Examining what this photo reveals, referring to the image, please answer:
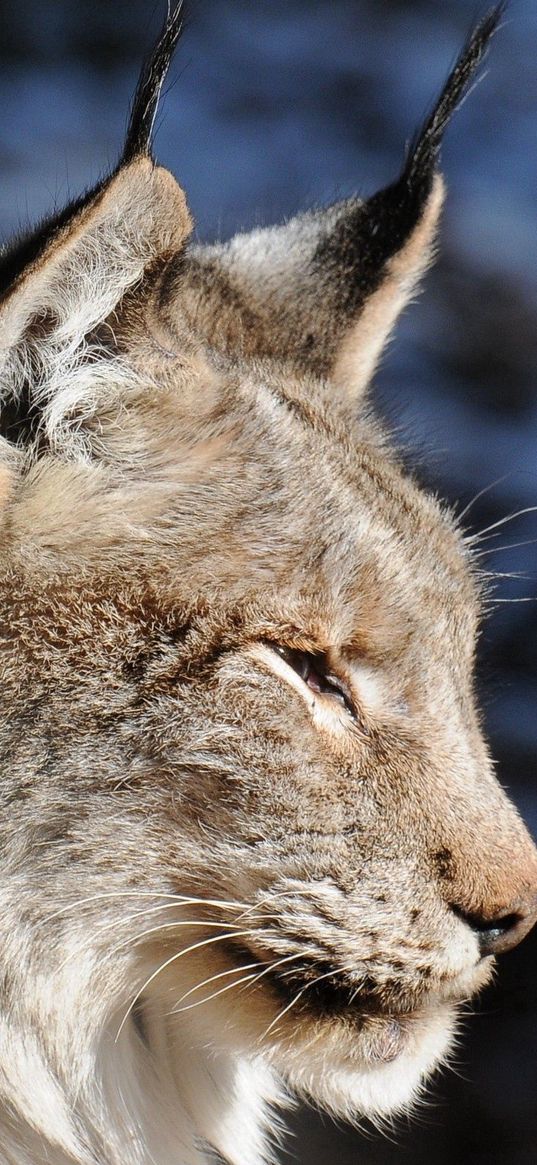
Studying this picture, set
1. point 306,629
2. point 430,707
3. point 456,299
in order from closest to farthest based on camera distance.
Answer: point 306,629 → point 430,707 → point 456,299

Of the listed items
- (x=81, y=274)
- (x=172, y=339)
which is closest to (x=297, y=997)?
(x=172, y=339)

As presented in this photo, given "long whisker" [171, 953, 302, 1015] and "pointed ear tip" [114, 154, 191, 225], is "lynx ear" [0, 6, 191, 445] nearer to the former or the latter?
"pointed ear tip" [114, 154, 191, 225]

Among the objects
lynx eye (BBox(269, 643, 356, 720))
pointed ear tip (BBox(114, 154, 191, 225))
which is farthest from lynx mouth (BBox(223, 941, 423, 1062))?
pointed ear tip (BBox(114, 154, 191, 225))

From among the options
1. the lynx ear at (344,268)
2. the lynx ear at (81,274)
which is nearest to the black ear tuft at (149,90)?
the lynx ear at (81,274)

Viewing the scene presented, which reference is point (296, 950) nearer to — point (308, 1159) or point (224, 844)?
point (224, 844)

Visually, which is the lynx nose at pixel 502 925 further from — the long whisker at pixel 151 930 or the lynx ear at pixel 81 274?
the lynx ear at pixel 81 274

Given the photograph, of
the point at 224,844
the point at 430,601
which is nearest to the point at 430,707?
the point at 430,601

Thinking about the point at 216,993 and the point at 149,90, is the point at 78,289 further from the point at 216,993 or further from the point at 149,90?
the point at 216,993
